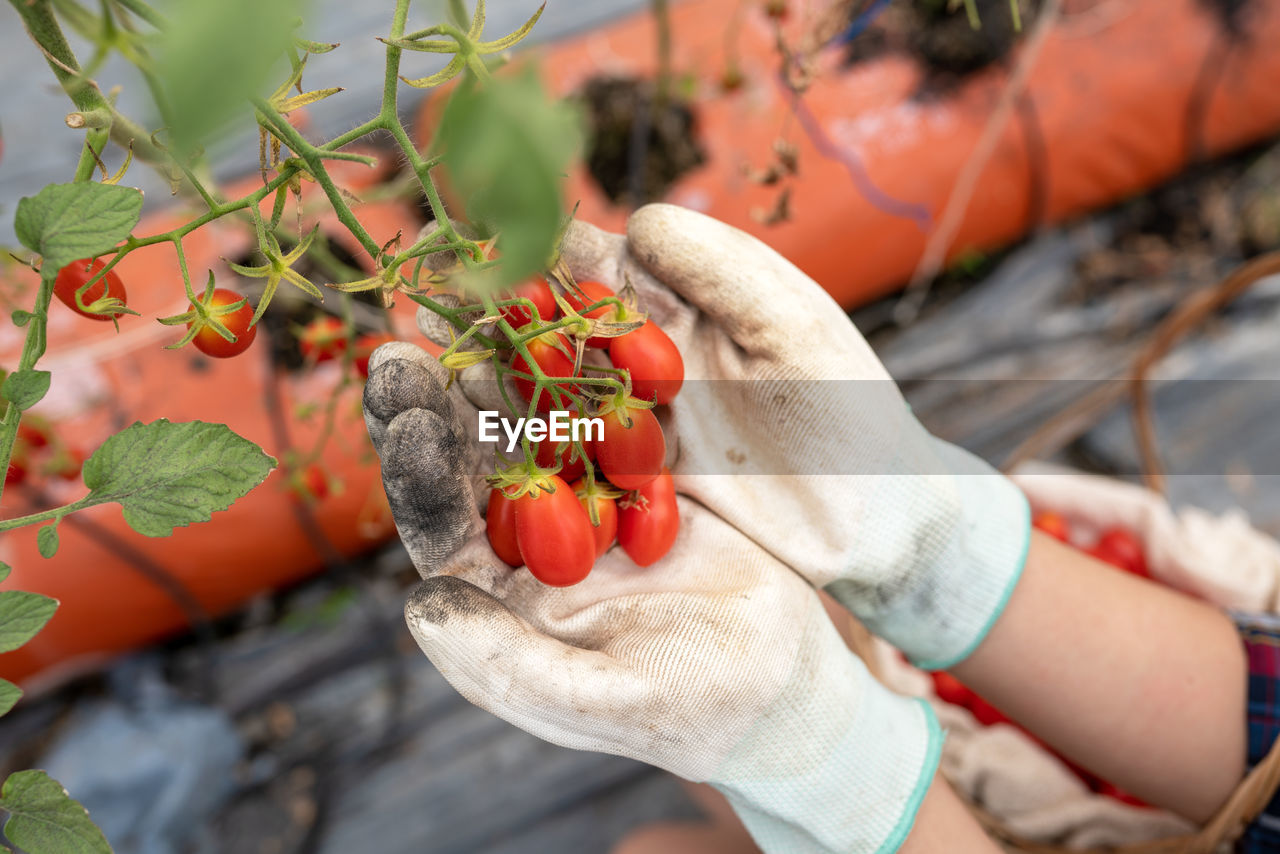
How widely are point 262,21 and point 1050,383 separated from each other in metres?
2.21

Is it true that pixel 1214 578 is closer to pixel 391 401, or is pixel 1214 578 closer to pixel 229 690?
pixel 391 401

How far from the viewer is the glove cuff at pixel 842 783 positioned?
2.71ft

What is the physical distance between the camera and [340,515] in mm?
1729

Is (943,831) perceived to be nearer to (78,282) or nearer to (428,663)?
(78,282)

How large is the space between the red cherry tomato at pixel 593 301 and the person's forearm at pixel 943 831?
0.61 meters

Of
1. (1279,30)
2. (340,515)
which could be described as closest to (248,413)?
(340,515)

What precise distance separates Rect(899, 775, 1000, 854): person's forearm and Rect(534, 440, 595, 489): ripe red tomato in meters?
0.53

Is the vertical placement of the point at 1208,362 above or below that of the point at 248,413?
below

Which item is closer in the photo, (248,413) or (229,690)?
(248,413)

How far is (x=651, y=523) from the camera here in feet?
2.53

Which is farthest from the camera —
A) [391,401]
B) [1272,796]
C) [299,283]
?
[1272,796]

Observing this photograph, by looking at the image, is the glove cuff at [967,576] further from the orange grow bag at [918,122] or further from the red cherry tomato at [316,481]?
the orange grow bag at [918,122]

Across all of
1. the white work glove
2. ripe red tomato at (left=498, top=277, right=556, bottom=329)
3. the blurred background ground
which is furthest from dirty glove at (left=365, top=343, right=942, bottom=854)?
the blurred background ground

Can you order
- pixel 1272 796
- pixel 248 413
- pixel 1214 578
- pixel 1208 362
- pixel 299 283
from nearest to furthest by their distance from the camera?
1. pixel 299 283
2. pixel 1272 796
3. pixel 1214 578
4. pixel 248 413
5. pixel 1208 362
